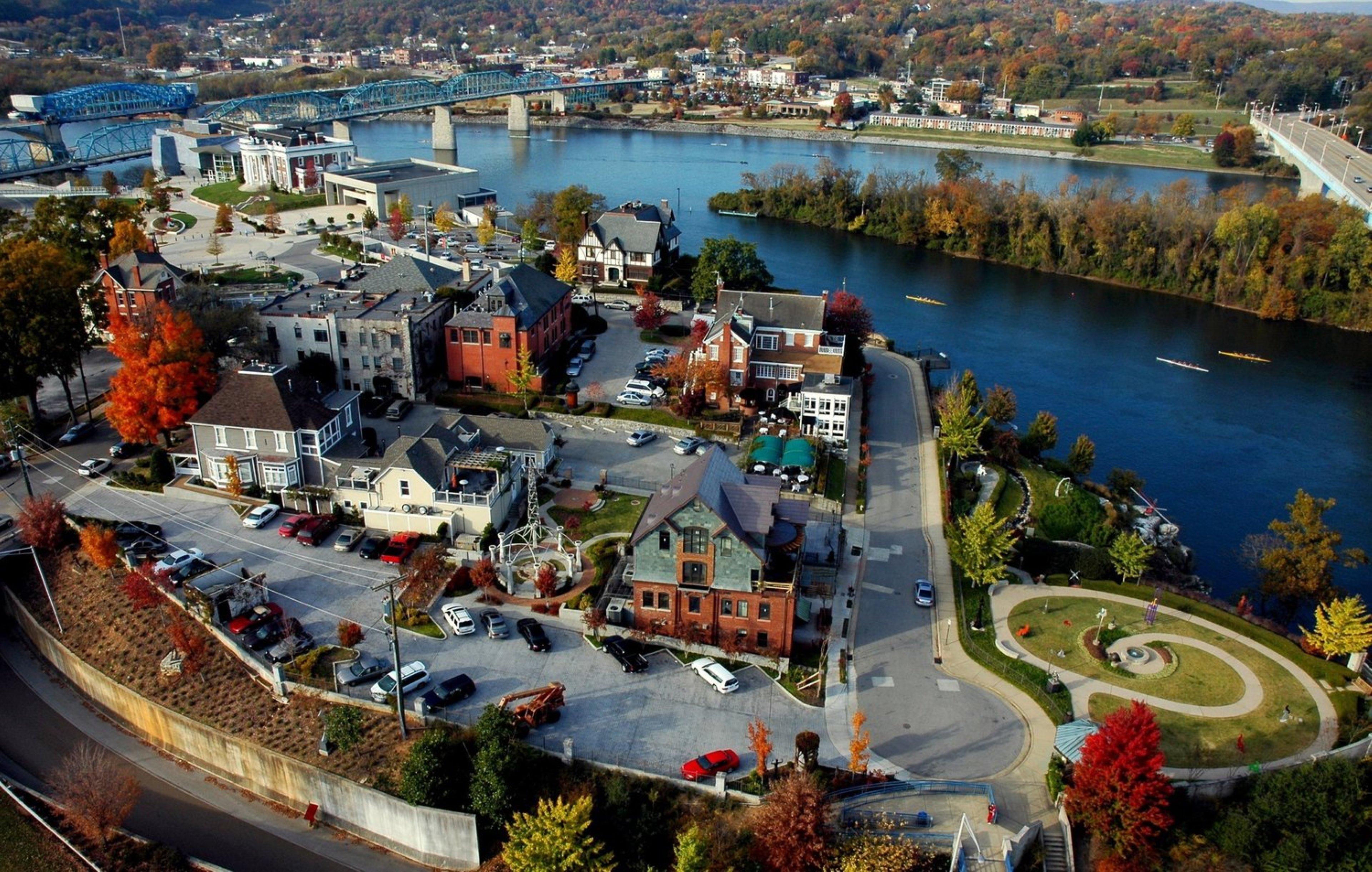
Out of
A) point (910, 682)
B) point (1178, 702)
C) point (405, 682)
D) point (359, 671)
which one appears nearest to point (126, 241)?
point (359, 671)

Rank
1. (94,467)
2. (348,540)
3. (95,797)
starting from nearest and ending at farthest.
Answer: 1. (95,797)
2. (348,540)
3. (94,467)

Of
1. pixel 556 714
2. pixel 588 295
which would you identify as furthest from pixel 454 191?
pixel 556 714

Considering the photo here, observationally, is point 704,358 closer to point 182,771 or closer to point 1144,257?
point 182,771

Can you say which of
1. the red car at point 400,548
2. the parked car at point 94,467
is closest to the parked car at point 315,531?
the red car at point 400,548

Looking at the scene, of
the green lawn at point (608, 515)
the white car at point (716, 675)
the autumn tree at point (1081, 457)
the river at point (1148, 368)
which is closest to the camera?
the white car at point (716, 675)

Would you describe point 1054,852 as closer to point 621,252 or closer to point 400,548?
point 400,548

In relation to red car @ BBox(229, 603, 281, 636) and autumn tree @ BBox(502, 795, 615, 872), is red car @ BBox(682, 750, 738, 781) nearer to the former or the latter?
autumn tree @ BBox(502, 795, 615, 872)

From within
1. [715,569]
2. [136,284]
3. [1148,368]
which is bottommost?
[1148,368]

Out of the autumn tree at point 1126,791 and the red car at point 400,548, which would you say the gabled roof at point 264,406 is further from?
the autumn tree at point 1126,791
